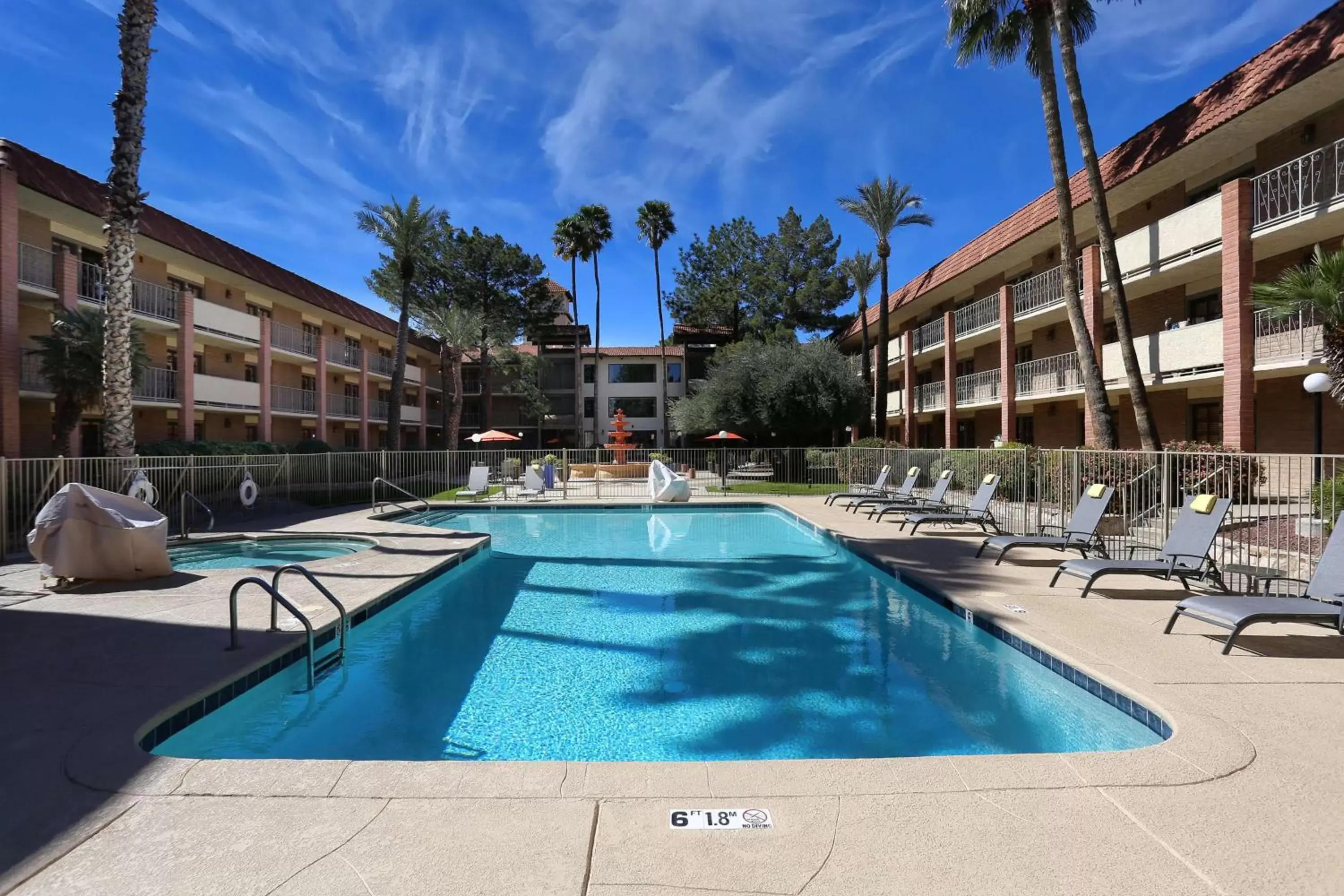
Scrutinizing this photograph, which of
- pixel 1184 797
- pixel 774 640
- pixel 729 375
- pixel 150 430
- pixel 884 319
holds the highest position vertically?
pixel 884 319

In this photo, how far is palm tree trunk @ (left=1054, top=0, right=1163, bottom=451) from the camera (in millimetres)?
14500

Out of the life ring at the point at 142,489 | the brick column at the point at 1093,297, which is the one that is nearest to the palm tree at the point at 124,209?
the life ring at the point at 142,489

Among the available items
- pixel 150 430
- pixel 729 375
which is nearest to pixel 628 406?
pixel 729 375

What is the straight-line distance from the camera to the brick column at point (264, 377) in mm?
26938

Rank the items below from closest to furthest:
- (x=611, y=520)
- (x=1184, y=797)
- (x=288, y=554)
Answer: (x=1184, y=797) < (x=288, y=554) < (x=611, y=520)

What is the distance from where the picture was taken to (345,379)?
117 feet

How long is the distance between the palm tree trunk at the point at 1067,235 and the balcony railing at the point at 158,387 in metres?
26.8

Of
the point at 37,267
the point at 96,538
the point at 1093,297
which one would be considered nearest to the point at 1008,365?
the point at 1093,297

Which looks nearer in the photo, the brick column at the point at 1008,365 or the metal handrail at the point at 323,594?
the metal handrail at the point at 323,594

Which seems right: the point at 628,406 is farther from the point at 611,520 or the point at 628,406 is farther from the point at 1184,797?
the point at 1184,797

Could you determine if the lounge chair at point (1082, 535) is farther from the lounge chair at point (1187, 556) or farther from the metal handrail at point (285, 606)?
the metal handrail at point (285, 606)

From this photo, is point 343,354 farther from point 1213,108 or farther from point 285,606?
point 1213,108

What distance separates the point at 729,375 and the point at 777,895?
28.2 m

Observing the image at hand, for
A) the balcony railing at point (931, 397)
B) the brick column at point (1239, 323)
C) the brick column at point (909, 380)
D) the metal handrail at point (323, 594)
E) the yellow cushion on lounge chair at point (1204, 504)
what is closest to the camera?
the metal handrail at point (323, 594)
